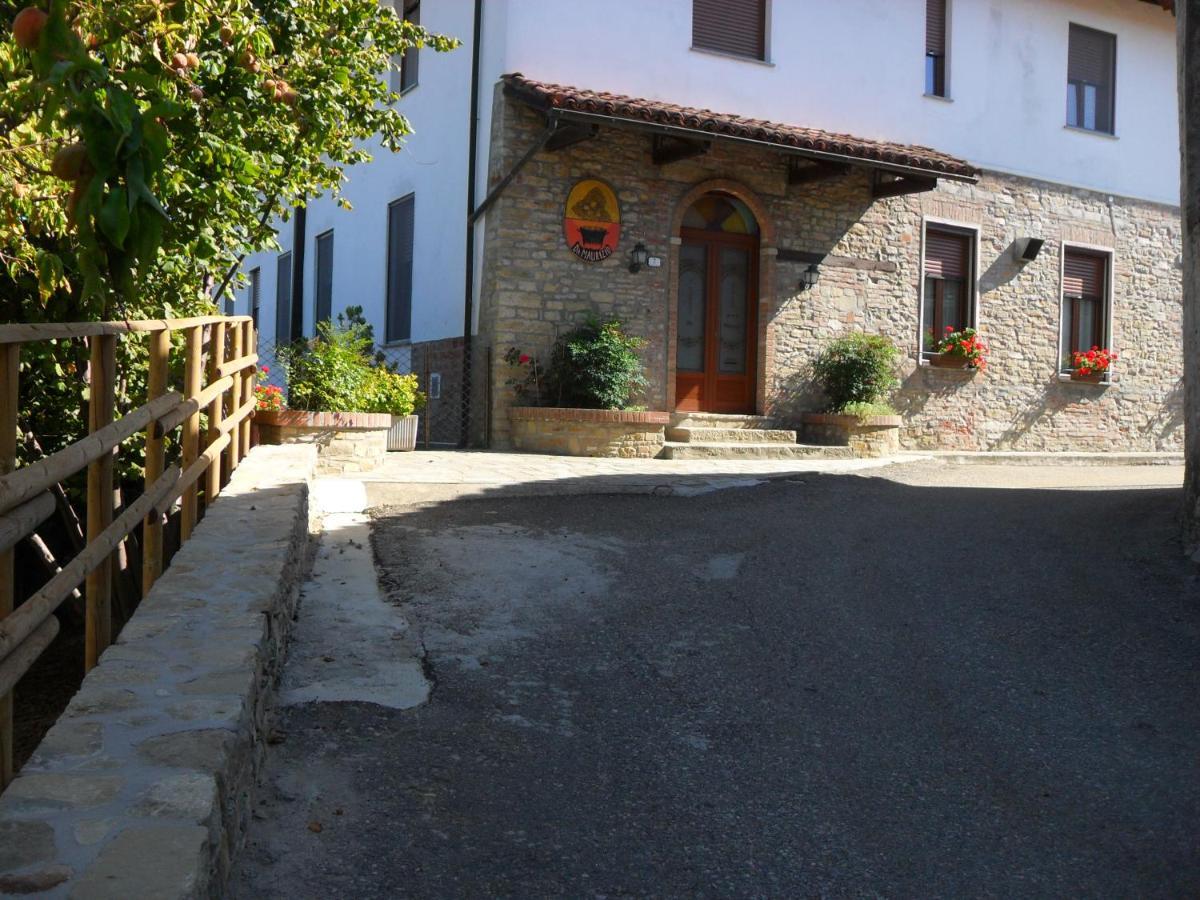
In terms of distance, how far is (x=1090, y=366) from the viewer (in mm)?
14852

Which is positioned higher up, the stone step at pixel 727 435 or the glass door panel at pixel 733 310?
the glass door panel at pixel 733 310

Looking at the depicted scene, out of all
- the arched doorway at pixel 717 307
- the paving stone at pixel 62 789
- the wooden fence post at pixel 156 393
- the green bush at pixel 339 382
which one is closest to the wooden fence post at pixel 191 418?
the wooden fence post at pixel 156 393

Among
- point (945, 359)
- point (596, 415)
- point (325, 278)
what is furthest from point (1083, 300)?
point (325, 278)

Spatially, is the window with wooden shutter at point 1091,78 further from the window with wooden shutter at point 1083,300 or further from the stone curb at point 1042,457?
the stone curb at point 1042,457

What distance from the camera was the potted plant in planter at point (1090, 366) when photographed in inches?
586

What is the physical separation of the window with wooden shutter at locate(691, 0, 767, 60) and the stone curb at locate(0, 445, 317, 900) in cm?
998

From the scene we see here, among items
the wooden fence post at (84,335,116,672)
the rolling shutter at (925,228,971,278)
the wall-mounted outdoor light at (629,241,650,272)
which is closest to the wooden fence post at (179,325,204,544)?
the wooden fence post at (84,335,116,672)

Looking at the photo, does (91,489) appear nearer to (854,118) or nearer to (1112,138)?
(854,118)

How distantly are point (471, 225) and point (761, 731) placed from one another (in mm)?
9233

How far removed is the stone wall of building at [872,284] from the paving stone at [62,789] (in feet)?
30.8

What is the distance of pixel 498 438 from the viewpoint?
11586mm

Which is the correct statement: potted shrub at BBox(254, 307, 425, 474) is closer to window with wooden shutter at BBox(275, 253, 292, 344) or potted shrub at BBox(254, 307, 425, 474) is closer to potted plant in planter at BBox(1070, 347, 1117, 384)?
window with wooden shutter at BBox(275, 253, 292, 344)

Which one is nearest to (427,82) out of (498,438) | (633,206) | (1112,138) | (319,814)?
(633,206)

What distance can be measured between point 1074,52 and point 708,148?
6.51 meters
